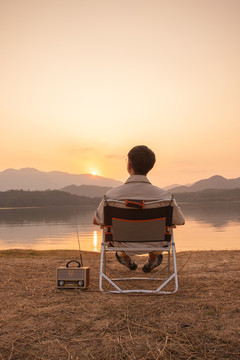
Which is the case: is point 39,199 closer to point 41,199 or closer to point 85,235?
point 41,199

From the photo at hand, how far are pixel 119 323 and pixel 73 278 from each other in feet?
4.45

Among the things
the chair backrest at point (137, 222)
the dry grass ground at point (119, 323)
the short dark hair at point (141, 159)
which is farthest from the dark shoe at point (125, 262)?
the short dark hair at point (141, 159)

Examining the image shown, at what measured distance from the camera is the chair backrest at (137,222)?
11.8 ft

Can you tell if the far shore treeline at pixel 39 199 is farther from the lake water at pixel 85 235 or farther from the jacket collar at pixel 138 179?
the jacket collar at pixel 138 179

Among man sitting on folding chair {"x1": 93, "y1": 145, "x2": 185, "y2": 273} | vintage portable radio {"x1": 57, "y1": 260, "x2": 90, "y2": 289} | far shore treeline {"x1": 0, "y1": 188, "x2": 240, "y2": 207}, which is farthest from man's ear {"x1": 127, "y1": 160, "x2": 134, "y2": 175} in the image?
far shore treeline {"x1": 0, "y1": 188, "x2": 240, "y2": 207}

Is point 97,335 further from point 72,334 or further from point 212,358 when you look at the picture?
point 212,358

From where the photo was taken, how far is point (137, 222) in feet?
11.9

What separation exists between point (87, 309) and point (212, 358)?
1.32 metres

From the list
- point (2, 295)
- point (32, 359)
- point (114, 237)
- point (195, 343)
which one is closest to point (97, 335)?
point (32, 359)

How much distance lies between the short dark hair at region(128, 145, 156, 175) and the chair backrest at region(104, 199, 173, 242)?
1.50 ft

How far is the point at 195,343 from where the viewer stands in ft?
7.13

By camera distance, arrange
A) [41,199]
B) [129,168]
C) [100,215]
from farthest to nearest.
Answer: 1. [41,199]
2. [129,168]
3. [100,215]

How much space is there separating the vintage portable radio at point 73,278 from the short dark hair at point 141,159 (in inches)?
53.2

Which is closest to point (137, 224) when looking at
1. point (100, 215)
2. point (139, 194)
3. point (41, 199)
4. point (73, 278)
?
point (139, 194)
